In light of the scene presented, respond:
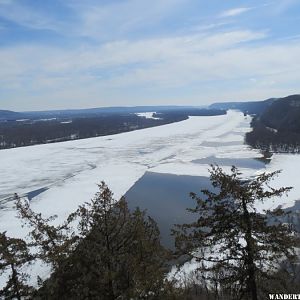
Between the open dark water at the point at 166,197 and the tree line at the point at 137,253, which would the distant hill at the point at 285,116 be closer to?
the open dark water at the point at 166,197

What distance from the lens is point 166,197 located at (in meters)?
34.8

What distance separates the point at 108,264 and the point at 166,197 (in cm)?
2800

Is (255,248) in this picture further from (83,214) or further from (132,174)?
(132,174)

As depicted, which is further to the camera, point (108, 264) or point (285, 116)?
point (285, 116)

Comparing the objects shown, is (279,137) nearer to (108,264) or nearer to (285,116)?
(285,116)

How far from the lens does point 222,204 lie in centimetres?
762

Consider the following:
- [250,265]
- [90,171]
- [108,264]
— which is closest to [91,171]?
[90,171]

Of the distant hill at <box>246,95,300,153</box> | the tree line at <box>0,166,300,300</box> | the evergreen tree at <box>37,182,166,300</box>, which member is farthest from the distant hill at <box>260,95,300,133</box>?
the evergreen tree at <box>37,182,166,300</box>

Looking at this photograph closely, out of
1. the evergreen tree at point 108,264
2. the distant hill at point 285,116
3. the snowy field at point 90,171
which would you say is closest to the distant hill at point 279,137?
the distant hill at point 285,116

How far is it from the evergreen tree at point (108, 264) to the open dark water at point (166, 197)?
15504 millimetres

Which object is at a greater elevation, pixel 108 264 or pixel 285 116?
pixel 108 264

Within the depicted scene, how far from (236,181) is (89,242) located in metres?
2.95

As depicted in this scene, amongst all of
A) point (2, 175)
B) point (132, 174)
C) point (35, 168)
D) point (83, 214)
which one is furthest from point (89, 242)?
point (35, 168)

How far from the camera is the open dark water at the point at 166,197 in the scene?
27.2 metres
